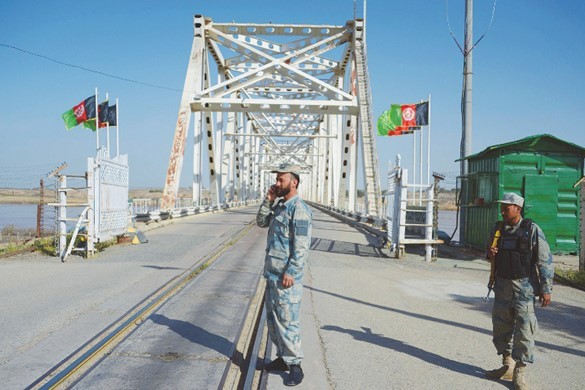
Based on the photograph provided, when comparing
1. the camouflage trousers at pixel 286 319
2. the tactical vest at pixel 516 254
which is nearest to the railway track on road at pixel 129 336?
the camouflage trousers at pixel 286 319

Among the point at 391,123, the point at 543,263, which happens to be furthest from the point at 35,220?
the point at 543,263

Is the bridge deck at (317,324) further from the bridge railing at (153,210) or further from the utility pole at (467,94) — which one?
the bridge railing at (153,210)

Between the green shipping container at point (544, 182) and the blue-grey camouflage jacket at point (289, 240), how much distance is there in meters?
9.55

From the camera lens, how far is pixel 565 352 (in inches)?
214

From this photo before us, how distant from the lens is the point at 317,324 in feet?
20.5

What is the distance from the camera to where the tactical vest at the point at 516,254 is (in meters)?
4.55

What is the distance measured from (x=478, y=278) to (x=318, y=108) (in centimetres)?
1794

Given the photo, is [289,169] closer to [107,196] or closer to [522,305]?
[522,305]

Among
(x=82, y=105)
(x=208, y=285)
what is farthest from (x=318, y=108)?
(x=208, y=285)

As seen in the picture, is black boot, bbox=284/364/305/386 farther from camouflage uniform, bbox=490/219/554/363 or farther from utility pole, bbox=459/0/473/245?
utility pole, bbox=459/0/473/245

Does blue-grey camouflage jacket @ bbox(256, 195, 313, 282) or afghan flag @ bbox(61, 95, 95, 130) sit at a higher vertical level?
afghan flag @ bbox(61, 95, 95, 130)

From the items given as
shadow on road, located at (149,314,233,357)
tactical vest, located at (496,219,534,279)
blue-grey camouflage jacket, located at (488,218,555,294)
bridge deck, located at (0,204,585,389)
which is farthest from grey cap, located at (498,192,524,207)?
shadow on road, located at (149,314,233,357)

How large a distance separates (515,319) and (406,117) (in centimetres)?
1878

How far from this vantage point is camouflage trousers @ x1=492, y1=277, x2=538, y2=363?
440 centimetres
